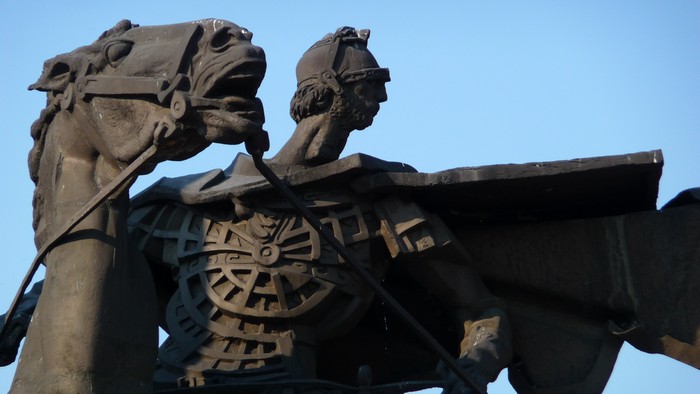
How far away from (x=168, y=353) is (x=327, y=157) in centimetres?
142

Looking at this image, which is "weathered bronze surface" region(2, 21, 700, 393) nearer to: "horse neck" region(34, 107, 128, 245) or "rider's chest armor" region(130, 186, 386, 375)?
"rider's chest armor" region(130, 186, 386, 375)

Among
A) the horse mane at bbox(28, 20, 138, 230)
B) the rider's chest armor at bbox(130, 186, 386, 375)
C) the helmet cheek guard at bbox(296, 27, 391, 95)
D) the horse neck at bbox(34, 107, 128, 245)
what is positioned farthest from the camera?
the helmet cheek guard at bbox(296, 27, 391, 95)

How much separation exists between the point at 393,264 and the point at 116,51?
7.94 ft

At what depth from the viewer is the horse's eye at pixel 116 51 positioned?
27.6 feet

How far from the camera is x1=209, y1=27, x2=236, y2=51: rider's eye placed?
8180 mm

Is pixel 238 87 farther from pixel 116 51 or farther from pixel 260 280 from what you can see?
pixel 260 280

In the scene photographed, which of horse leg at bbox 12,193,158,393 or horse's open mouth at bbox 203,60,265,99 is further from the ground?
horse's open mouth at bbox 203,60,265,99

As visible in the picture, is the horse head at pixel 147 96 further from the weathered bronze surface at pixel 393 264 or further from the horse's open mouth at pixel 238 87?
the weathered bronze surface at pixel 393 264

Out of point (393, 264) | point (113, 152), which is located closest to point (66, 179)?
point (113, 152)

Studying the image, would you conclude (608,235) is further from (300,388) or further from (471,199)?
(300,388)

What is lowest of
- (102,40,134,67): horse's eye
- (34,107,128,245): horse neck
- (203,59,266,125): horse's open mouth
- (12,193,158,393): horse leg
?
(12,193,158,393): horse leg

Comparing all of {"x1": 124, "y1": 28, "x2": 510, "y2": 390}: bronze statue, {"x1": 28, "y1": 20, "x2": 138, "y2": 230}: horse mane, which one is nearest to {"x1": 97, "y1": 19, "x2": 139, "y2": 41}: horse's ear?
{"x1": 28, "y1": 20, "x2": 138, "y2": 230}: horse mane

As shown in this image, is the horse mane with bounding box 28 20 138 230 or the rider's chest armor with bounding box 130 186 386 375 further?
the rider's chest armor with bounding box 130 186 386 375

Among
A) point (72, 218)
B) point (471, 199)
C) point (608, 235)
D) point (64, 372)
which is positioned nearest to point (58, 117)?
point (72, 218)
